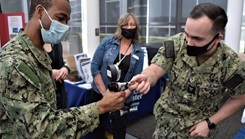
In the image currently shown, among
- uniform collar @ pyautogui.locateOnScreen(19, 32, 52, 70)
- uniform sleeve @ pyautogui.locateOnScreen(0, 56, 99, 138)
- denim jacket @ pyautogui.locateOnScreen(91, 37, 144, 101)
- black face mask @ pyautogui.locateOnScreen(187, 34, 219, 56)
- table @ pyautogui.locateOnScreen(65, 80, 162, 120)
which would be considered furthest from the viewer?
table @ pyautogui.locateOnScreen(65, 80, 162, 120)

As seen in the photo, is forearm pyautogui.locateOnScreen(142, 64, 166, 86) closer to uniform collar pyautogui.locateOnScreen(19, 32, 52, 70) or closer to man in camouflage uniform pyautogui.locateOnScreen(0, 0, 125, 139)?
man in camouflage uniform pyautogui.locateOnScreen(0, 0, 125, 139)

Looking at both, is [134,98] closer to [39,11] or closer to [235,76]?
[235,76]

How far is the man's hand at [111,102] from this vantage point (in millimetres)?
907

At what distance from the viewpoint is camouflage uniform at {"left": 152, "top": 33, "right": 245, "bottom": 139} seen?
113 cm

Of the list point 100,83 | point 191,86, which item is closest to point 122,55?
point 100,83

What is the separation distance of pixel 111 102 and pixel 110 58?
1.12 m

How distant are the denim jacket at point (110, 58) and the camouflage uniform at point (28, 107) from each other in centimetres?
110

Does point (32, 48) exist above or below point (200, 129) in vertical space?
above

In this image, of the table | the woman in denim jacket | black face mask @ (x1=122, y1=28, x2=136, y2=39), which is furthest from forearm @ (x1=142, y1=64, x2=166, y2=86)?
the table

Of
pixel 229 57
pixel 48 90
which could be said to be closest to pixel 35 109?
pixel 48 90

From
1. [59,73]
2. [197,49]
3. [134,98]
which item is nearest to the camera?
[197,49]

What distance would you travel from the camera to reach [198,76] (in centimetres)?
115

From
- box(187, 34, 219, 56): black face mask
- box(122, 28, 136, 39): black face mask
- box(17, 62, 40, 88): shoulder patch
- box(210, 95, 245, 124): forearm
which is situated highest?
box(122, 28, 136, 39): black face mask

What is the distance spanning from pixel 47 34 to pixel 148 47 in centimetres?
230
